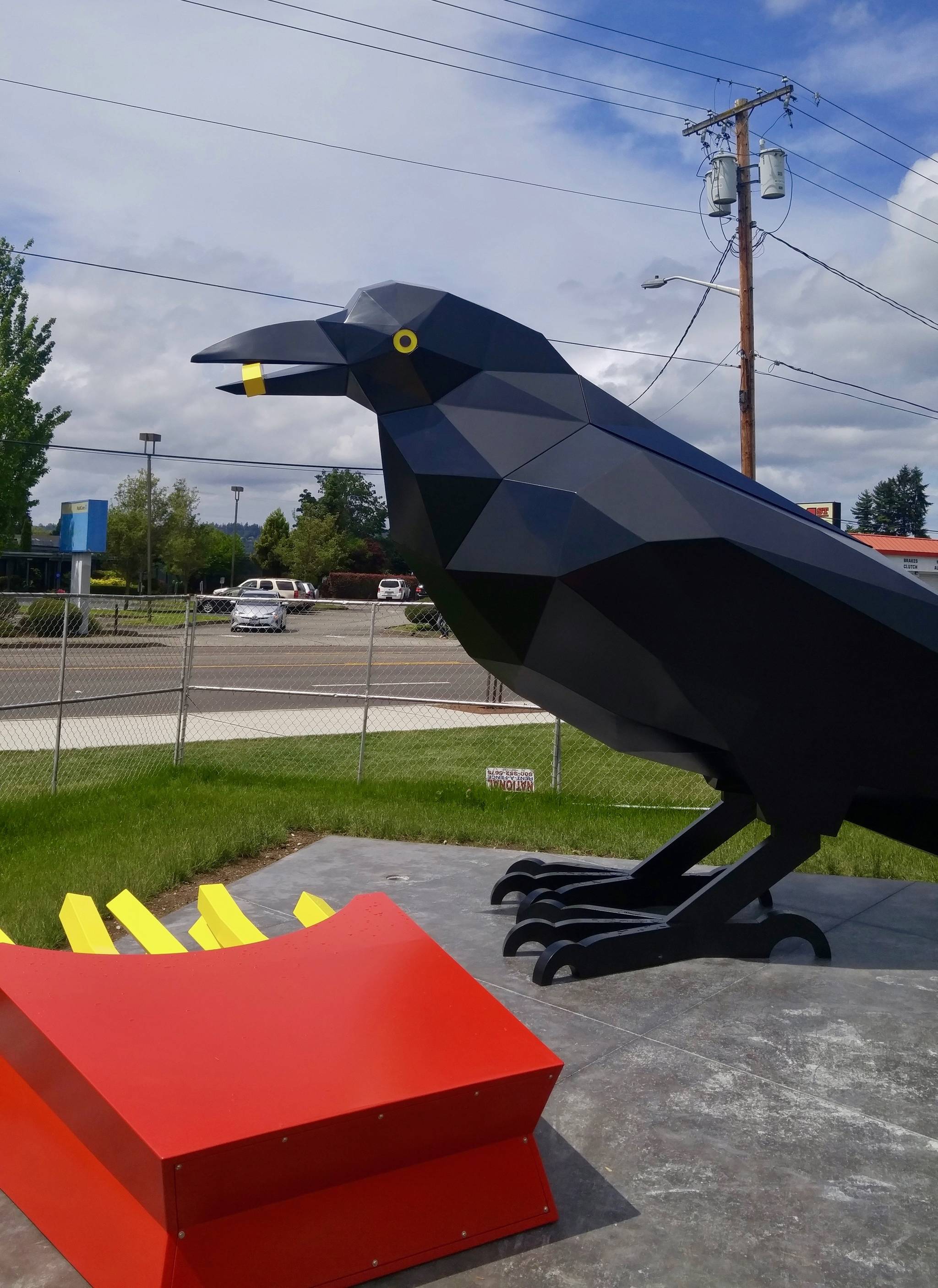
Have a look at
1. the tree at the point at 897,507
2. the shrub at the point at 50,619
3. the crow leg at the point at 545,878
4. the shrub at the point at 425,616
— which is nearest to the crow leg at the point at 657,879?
the crow leg at the point at 545,878

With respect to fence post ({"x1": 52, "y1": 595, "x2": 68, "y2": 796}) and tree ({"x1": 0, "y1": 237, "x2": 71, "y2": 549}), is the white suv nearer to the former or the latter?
tree ({"x1": 0, "y1": 237, "x2": 71, "y2": 549})

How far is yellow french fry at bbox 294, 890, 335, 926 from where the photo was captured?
4.45m

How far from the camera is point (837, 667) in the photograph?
426 centimetres

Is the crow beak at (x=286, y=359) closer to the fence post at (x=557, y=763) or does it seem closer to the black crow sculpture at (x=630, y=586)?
the black crow sculpture at (x=630, y=586)

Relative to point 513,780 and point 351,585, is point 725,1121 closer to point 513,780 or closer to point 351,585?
point 513,780

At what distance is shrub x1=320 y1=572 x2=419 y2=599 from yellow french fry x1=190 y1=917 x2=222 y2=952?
4780 cm

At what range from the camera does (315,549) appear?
2111 inches

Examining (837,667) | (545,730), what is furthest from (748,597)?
(545,730)

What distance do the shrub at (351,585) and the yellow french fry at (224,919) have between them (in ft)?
157

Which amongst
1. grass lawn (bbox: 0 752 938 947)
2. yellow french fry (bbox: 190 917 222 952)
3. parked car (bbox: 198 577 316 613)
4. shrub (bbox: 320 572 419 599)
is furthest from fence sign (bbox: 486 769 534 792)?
shrub (bbox: 320 572 419 599)

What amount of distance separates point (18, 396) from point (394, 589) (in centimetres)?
2577

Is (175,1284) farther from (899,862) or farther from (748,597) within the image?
(899,862)

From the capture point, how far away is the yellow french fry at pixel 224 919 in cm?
420

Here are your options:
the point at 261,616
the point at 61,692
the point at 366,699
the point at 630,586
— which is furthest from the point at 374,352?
the point at 261,616
